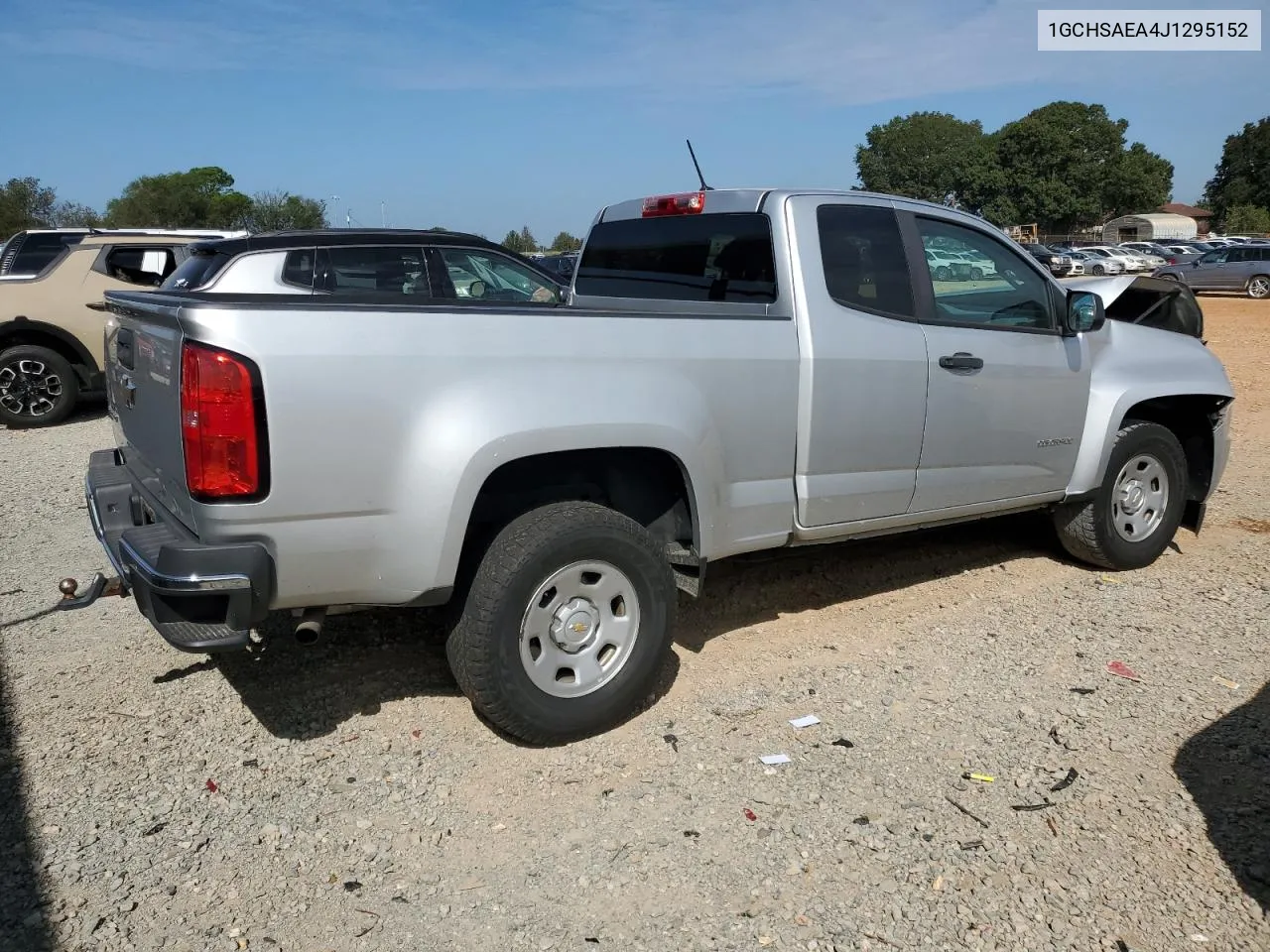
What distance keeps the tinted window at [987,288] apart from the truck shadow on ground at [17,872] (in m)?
3.90

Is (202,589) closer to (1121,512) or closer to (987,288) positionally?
(987,288)

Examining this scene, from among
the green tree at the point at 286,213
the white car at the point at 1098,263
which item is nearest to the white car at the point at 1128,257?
the white car at the point at 1098,263

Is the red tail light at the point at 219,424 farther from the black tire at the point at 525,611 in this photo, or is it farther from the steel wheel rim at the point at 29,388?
the steel wheel rim at the point at 29,388

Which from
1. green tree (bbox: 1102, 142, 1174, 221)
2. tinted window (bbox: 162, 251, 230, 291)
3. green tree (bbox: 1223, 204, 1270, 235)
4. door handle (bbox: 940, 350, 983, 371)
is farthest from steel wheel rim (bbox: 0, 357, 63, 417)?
green tree (bbox: 1102, 142, 1174, 221)

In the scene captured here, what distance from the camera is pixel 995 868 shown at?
2891 millimetres

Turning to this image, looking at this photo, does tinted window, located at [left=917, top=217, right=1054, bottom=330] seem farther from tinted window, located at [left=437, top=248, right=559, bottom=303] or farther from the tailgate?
tinted window, located at [left=437, top=248, right=559, bottom=303]

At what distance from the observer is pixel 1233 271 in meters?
28.3

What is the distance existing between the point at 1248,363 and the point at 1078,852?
12488 millimetres

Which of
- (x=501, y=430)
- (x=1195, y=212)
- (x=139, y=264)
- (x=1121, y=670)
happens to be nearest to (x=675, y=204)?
(x=501, y=430)

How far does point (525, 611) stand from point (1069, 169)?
320 feet

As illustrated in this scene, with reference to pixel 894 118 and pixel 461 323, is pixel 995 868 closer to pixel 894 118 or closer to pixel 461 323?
pixel 461 323

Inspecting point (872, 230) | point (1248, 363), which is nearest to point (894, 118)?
point (1248, 363)

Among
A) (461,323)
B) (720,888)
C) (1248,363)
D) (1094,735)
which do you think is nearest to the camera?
(720,888)

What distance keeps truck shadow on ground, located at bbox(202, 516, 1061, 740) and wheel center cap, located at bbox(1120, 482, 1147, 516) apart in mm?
515
